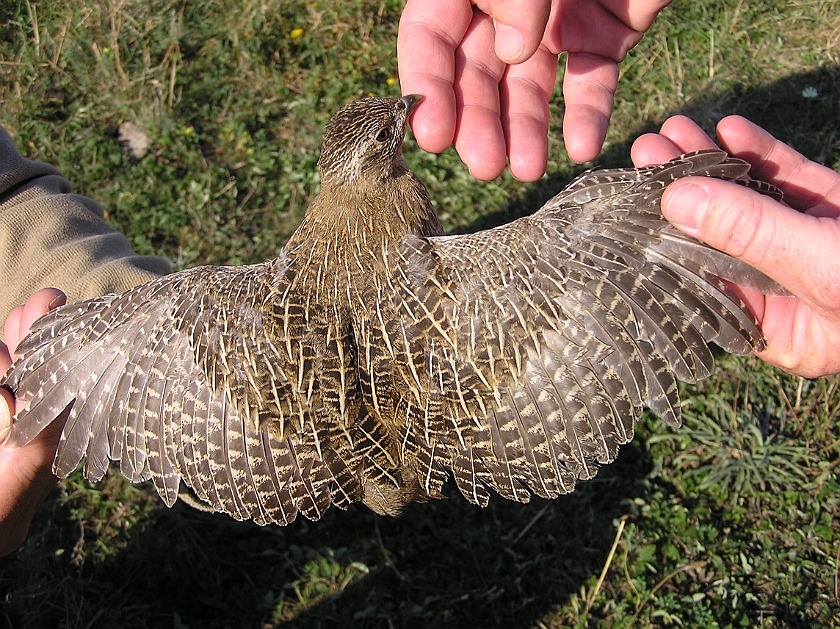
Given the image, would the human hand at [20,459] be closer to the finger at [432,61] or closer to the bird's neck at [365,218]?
the bird's neck at [365,218]

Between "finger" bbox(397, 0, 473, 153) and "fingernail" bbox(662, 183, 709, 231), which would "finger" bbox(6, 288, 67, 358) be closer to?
"finger" bbox(397, 0, 473, 153)

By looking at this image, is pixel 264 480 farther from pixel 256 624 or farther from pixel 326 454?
pixel 256 624

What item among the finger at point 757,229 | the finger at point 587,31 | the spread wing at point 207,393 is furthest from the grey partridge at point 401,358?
the finger at point 587,31

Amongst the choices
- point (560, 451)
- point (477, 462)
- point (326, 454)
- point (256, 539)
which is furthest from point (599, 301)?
point (256, 539)

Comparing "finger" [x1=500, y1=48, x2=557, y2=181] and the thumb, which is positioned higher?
the thumb

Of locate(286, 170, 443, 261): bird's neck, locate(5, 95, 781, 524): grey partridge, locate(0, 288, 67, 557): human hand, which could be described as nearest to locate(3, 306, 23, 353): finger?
locate(0, 288, 67, 557): human hand

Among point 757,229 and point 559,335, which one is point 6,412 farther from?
point 757,229
